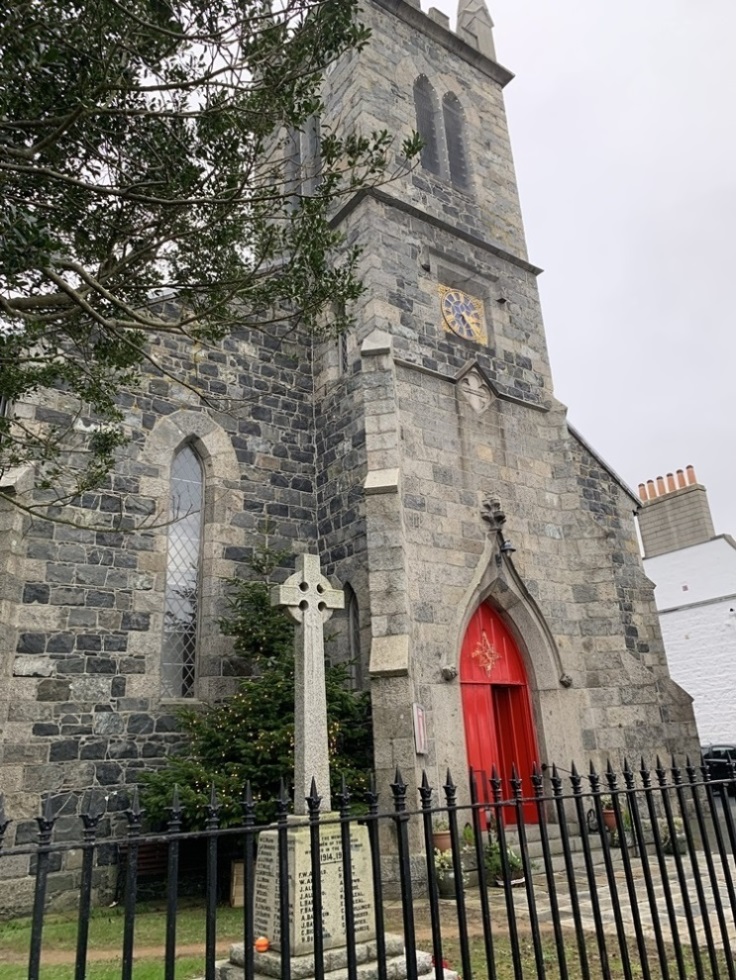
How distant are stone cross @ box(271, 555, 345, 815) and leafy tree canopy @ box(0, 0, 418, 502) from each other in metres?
2.40

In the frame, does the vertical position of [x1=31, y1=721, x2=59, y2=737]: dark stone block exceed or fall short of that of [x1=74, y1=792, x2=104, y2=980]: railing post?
Result: it exceeds it

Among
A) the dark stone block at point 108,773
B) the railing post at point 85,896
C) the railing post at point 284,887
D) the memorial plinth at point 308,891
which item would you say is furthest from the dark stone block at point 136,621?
the railing post at point 85,896

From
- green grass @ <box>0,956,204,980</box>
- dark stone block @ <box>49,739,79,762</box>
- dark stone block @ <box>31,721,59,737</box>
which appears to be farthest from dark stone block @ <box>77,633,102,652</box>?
green grass @ <box>0,956,204,980</box>

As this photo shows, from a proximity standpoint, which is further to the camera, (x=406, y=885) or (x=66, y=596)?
(x=66, y=596)

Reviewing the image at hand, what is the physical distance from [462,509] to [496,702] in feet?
10.3

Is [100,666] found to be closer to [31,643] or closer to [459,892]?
[31,643]

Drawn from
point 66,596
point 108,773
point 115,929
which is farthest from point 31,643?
point 115,929

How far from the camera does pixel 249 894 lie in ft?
9.61

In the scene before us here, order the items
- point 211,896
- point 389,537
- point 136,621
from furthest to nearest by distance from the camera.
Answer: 1. point 389,537
2. point 136,621
3. point 211,896

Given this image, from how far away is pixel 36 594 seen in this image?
9.41 metres

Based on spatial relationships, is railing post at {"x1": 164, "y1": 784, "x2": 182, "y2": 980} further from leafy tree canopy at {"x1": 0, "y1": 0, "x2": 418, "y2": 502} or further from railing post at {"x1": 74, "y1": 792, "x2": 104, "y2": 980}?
leafy tree canopy at {"x1": 0, "y1": 0, "x2": 418, "y2": 502}

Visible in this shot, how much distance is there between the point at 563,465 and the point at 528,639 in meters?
3.35

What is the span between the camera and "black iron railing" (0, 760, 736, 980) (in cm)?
281

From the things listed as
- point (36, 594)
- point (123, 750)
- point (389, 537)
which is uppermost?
Result: point (389, 537)
